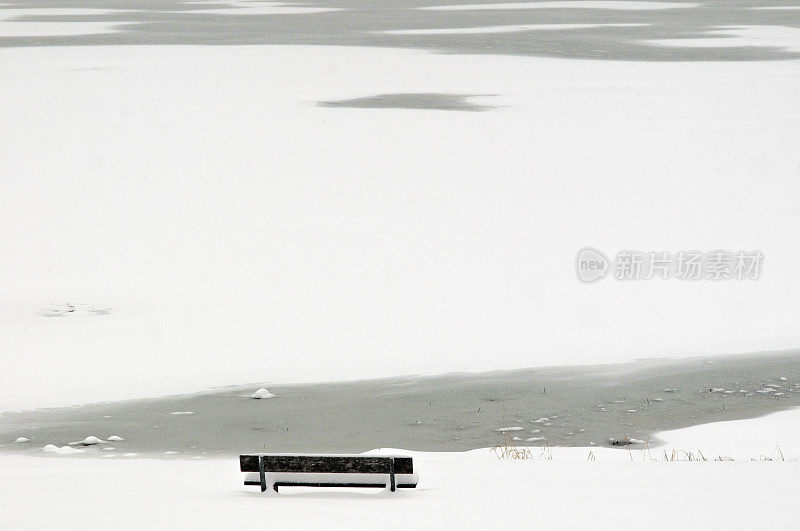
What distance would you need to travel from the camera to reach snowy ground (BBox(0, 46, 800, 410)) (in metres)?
7.96

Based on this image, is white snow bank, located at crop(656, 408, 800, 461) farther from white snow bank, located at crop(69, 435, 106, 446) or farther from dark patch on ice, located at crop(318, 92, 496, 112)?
dark patch on ice, located at crop(318, 92, 496, 112)

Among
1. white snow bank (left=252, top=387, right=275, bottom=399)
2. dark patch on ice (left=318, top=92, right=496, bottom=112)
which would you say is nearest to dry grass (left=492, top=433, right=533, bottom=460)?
white snow bank (left=252, top=387, right=275, bottom=399)

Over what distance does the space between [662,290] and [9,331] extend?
5233mm

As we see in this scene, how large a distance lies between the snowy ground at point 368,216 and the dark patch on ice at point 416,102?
174 mm

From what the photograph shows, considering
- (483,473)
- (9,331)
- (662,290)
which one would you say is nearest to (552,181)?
(662,290)

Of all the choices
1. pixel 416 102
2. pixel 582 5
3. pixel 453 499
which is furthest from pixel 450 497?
pixel 582 5

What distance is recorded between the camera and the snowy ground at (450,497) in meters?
4.31

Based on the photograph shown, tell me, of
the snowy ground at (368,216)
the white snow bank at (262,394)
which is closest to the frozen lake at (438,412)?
the white snow bank at (262,394)

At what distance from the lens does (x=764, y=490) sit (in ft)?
15.3

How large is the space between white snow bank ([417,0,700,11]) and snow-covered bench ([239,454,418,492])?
80.0ft

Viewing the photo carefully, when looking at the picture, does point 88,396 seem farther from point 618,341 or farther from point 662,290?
point 662,290

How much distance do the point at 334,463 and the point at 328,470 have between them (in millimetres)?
46

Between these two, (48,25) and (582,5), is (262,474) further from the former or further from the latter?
(582,5)

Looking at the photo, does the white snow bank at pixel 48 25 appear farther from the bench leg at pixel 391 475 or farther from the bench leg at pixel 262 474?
the bench leg at pixel 391 475
